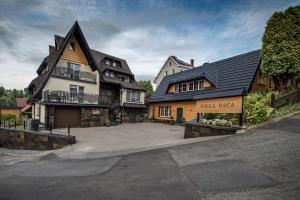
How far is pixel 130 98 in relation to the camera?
31.9 metres

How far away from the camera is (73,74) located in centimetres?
2492

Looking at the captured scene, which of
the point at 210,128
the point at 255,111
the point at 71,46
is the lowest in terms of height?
the point at 210,128

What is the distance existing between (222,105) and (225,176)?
7174 millimetres

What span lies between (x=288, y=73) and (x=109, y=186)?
18443 millimetres

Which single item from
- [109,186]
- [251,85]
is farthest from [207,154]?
[251,85]

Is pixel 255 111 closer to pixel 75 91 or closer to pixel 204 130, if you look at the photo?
pixel 204 130

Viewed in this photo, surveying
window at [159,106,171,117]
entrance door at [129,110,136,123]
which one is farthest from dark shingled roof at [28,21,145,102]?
window at [159,106,171,117]

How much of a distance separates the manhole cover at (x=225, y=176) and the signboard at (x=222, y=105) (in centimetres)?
540

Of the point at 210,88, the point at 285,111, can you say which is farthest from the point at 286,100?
the point at 210,88

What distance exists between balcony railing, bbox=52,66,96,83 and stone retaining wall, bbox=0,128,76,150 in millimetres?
8412

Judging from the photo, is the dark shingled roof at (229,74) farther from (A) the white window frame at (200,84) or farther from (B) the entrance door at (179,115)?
(B) the entrance door at (179,115)

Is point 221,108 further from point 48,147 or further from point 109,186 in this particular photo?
point 48,147

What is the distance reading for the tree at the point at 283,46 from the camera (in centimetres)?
1631

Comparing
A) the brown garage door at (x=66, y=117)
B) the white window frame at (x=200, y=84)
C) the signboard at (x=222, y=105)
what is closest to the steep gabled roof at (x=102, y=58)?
the brown garage door at (x=66, y=117)
